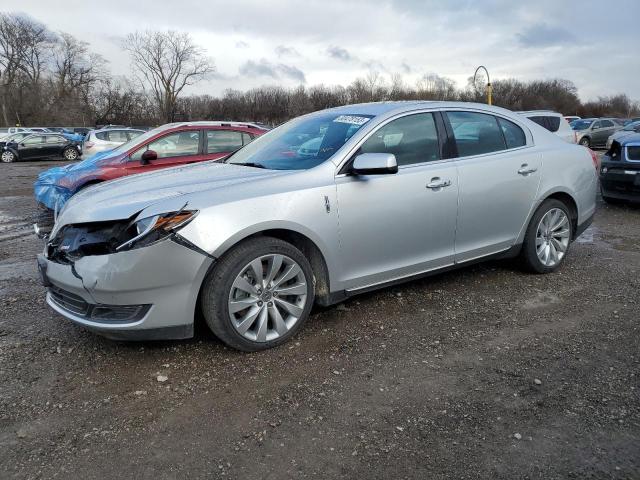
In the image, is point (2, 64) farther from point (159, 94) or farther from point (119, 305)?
point (119, 305)

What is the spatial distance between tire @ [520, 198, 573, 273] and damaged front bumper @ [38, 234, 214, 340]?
10.1 feet

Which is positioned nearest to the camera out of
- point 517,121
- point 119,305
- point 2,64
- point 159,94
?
point 119,305

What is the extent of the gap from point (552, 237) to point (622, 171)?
4.11m

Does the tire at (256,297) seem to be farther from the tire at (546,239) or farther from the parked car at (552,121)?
the parked car at (552,121)

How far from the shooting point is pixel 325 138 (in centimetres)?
395

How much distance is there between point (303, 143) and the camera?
4.07 meters

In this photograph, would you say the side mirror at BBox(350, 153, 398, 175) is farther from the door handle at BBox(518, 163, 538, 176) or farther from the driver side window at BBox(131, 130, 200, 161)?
the driver side window at BBox(131, 130, 200, 161)

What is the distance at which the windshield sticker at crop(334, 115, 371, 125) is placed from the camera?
386 cm

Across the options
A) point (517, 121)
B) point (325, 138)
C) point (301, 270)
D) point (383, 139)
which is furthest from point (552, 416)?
point (517, 121)

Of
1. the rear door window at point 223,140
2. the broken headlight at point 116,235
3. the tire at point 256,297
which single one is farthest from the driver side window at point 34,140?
the tire at point 256,297

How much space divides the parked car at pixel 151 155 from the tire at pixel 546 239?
476cm

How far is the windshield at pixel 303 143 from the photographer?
377 cm

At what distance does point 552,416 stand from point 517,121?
2.96 m

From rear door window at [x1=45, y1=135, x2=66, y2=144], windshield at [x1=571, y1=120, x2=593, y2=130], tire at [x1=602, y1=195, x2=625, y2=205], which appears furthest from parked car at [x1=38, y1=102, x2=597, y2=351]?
windshield at [x1=571, y1=120, x2=593, y2=130]
